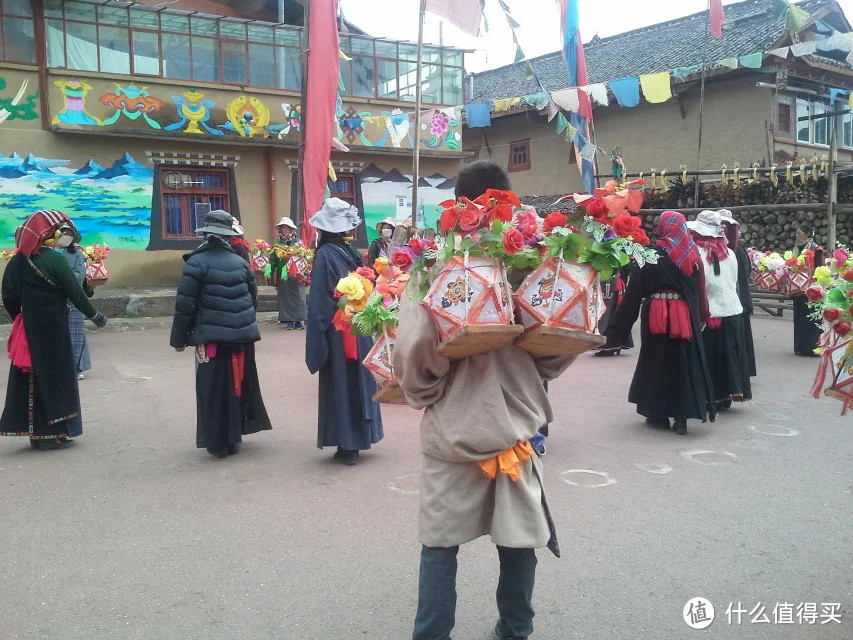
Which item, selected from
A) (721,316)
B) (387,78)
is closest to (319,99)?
(387,78)

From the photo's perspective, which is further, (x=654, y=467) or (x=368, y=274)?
(x=654, y=467)

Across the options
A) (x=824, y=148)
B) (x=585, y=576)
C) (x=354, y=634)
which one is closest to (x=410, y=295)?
(x=354, y=634)

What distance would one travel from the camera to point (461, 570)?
369 cm

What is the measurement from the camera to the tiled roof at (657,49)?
19250mm

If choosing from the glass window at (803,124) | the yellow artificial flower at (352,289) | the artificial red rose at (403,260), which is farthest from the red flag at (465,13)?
the glass window at (803,124)

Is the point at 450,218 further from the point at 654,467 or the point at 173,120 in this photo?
the point at 173,120

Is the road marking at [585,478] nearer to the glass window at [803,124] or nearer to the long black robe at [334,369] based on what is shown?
the long black robe at [334,369]

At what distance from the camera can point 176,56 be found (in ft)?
50.2

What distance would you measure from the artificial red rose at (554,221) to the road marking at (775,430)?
4351mm

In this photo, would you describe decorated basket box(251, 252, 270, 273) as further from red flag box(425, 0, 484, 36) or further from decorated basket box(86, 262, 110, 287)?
red flag box(425, 0, 484, 36)

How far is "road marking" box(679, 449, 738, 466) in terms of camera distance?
5.48 meters

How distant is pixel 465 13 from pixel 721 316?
5.09 metres

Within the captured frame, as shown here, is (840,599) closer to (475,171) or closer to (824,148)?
(475,171)

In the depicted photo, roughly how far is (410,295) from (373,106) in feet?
49.6
